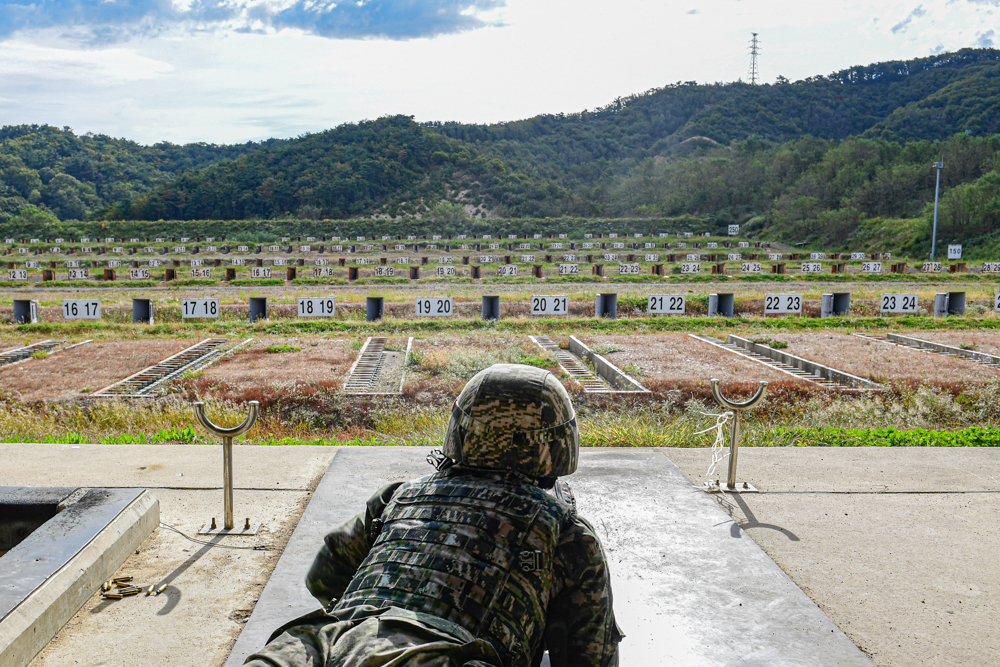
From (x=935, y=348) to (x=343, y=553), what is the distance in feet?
53.9

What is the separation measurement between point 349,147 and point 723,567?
122 meters

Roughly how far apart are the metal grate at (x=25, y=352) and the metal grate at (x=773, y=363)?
14.5 metres

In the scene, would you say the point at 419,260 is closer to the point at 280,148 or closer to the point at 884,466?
the point at 884,466

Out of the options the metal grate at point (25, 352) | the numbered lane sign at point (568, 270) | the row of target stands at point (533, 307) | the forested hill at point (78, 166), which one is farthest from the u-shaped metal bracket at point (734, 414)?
the forested hill at point (78, 166)

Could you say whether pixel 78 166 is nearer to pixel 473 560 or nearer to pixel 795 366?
pixel 795 366

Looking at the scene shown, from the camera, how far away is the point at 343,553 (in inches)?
101

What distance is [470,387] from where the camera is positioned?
8.06 ft

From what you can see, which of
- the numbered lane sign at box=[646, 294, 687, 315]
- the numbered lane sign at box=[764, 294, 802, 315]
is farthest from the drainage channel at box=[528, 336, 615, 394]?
the numbered lane sign at box=[764, 294, 802, 315]

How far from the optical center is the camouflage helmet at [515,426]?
2314 millimetres

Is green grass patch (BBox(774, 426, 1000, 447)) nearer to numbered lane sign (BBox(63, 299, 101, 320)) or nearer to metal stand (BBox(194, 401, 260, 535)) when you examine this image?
metal stand (BBox(194, 401, 260, 535))

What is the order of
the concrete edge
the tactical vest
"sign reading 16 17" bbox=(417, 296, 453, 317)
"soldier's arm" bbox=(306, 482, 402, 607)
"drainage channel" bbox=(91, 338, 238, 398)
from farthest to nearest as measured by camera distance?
1. "sign reading 16 17" bbox=(417, 296, 453, 317)
2. "drainage channel" bbox=(91, 338, 238, 398)
3. the concrete edge
4. "soldier's arm" bbox=(306, 482, 402, 607)
5. the tactical vest

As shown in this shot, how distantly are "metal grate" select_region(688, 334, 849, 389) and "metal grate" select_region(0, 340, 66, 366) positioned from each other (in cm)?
1452

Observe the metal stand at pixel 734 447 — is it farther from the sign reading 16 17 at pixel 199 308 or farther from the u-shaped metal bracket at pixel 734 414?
the sign reading 16 17 at pixel 199 308

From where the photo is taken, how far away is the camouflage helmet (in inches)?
91.1
